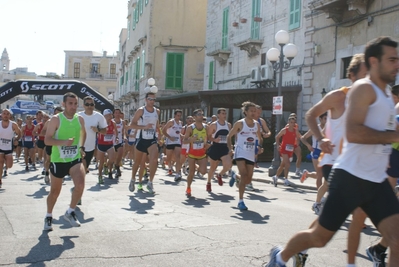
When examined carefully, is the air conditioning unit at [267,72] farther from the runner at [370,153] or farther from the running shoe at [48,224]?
the runner at [370,153]

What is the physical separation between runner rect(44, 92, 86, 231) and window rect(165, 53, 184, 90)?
1328 inches

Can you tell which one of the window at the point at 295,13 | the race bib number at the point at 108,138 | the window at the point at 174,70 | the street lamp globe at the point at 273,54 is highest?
the window at the point at 295,13

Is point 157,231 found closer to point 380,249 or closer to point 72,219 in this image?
point 72,219

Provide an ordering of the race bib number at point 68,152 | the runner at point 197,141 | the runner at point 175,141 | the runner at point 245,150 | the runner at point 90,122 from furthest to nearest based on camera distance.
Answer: the runner at point 175,141 → the runner at point 197,141 → the runner at point 90,122 → the runner at point 245,150 → the race bib number at point 68,152

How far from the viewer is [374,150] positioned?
3.90m

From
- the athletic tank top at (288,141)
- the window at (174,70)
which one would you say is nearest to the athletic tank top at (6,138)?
the athletic tank top at (288,141)

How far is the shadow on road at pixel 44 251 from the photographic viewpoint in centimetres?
546

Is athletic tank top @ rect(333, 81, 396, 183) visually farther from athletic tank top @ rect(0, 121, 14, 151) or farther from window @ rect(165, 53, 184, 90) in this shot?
window @ rect(165, 53, 184, 90)

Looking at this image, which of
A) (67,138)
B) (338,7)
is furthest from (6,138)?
(338,7)

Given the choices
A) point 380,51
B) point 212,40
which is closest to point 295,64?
point 212,40

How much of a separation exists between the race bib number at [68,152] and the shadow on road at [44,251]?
107 centimetres

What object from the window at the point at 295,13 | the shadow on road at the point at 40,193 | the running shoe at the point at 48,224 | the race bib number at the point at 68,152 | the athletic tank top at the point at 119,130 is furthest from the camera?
the window at the point at 295,13

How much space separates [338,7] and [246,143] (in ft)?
43.8

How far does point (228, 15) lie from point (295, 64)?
8.15m
